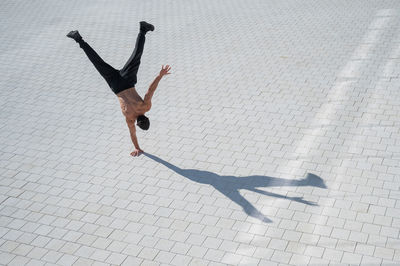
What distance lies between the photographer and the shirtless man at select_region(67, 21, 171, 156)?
26.8 feet

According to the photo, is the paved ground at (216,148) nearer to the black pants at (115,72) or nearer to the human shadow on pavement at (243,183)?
the human shadow on pavement at (243,183)

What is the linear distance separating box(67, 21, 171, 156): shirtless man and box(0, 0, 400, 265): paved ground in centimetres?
86

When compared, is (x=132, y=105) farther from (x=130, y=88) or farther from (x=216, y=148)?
(x=216, y=148)

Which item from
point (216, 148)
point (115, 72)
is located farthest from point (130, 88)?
point (216, 148)

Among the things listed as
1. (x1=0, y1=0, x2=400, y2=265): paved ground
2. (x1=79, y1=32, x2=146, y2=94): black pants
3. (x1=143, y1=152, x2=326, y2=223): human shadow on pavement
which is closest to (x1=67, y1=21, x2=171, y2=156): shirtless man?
(x1=79, y1=32, x2=146, y2=94): black pants

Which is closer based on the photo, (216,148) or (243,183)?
(243,183)

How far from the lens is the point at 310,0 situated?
15.9 metres

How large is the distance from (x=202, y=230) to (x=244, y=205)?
799 mm

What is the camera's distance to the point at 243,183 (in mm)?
7965

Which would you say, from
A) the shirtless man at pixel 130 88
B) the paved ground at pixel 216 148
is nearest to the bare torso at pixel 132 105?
the shirtless man at pixel 130 88

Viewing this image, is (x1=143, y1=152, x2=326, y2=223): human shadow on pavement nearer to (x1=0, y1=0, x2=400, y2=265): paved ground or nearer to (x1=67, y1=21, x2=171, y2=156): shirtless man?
(x1=0, y1=0, x2=400, y2=265): paved ground

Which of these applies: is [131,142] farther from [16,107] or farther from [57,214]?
[16,107]

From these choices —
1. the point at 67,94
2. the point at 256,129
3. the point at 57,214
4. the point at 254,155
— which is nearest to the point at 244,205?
the point at 254,155

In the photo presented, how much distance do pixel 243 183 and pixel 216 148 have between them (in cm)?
114
